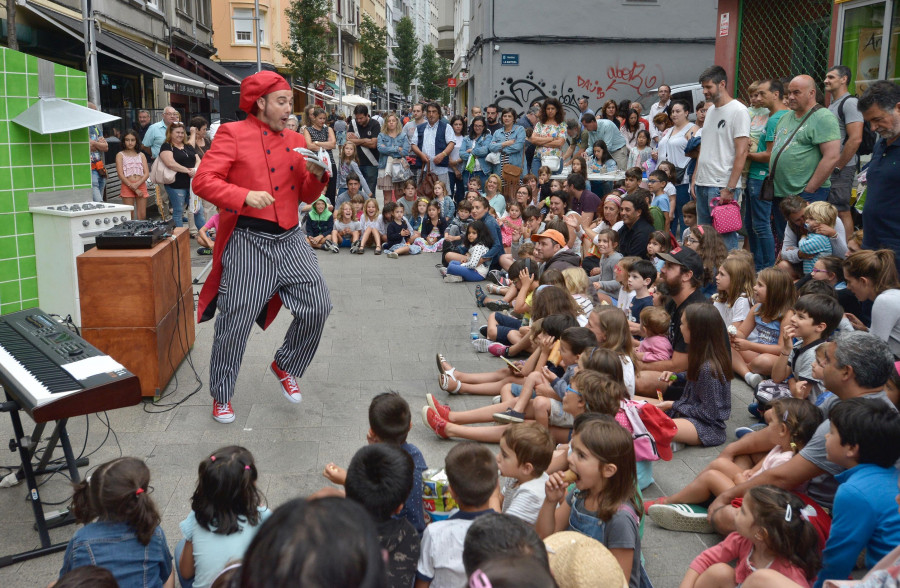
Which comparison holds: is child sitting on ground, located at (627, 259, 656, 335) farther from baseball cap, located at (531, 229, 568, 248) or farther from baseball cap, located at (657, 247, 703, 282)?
baseball cap, located at (531, 229, 568, 248)

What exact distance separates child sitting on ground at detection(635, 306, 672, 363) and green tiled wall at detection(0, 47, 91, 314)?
16.7 feet

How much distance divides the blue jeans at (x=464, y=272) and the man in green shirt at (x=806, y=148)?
3.47 meters

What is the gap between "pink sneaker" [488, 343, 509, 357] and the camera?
6.55m

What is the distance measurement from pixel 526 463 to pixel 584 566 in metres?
0.92

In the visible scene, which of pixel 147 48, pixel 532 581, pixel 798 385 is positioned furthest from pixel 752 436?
pixel 147 48

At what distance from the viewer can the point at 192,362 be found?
6.19m

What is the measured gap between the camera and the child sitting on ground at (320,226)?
37.9ft

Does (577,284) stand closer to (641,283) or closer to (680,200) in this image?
(641,283)

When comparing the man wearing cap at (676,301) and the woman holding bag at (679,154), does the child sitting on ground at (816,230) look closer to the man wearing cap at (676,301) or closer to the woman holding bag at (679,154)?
the man wearing cap at (676,301)

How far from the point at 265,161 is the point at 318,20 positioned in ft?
116

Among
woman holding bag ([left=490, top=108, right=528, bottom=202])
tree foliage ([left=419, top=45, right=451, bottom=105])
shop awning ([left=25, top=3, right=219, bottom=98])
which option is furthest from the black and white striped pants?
tree foliage ([left=419, top=45, right=451, bottom=105])

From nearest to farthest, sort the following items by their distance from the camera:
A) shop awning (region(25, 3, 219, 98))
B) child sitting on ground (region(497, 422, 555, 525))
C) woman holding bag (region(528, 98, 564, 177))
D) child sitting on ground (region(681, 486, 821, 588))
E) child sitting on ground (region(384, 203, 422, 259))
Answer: child sitting on ground (region(681, 486, 821, 588))
child sitting on ground (region(497, 422, 555, 525))
child sitting on ground (region(384, 203, 422, 259))
woman holding bag (region(528, 98, 564, 177))
shop awning (region(25, 3, 219, 98))

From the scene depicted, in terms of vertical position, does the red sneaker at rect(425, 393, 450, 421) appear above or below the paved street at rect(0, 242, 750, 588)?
above

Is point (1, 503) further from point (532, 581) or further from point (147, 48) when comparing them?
point (147, 48)
